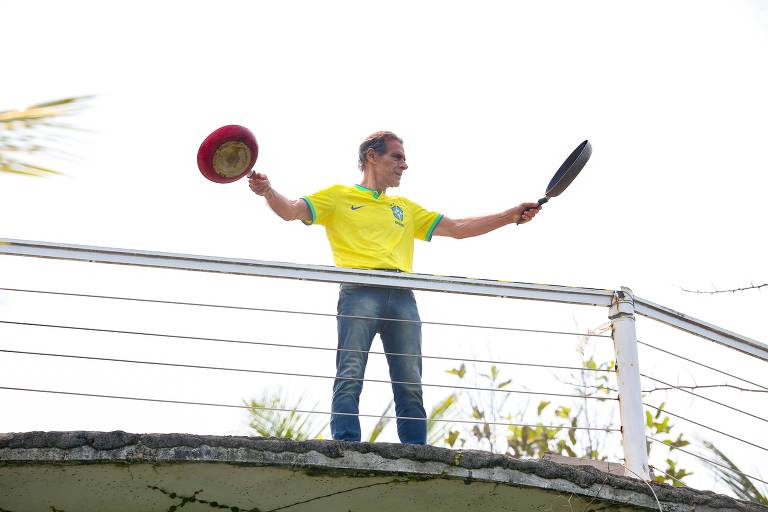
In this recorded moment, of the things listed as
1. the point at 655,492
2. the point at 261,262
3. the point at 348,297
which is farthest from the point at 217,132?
the point at 655,492

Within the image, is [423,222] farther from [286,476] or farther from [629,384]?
[286,476]

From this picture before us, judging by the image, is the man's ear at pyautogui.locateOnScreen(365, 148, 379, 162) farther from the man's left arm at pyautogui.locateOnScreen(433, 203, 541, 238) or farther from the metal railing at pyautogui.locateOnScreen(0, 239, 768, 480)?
the metal railing at pyautogui.locateOnScreen(0, 239, 768, 480)

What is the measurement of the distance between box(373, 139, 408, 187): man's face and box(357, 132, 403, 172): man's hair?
0.06 feet

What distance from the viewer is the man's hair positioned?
4809mm

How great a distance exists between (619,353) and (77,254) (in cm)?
209

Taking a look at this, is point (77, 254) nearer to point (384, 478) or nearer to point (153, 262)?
point (153, 262)

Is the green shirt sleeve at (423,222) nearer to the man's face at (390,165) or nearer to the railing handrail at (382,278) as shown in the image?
the man's face at (390,165)

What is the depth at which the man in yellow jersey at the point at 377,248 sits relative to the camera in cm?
394

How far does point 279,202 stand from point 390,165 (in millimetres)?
704

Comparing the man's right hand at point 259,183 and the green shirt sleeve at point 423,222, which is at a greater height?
the green shirt sleeve at point 423,222

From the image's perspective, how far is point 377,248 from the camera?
14.4 feet

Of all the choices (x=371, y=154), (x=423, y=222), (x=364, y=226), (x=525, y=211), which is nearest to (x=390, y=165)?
(x=371, y=154)

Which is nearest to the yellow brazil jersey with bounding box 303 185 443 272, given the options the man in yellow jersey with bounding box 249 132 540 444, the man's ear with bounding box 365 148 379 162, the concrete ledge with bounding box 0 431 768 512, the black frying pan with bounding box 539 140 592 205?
the man in yellow jersey with bounding box 249 132 540 444

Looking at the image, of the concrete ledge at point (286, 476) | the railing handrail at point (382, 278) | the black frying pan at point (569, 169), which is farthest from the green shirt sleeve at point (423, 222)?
Result: the concrete ledge at point (286, 476)
